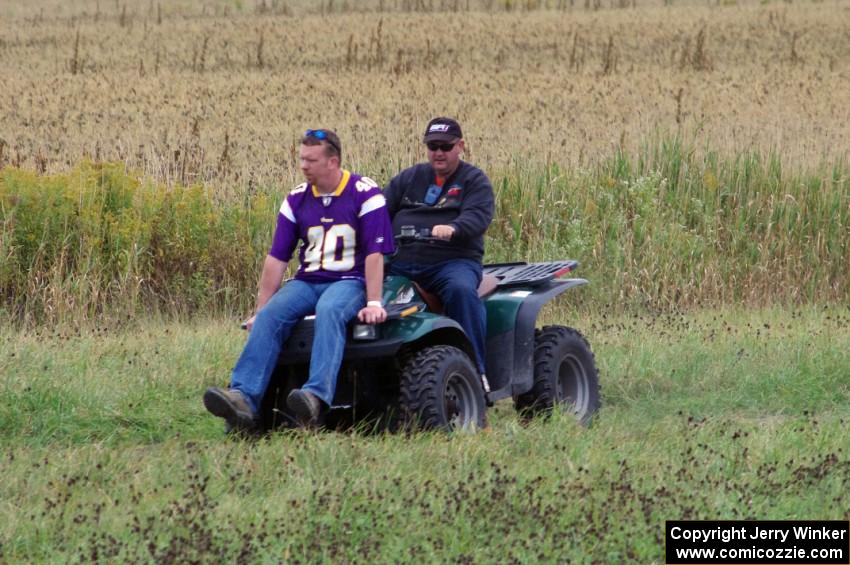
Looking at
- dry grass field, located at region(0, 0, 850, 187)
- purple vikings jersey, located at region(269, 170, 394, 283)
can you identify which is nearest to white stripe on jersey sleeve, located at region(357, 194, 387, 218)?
→ purple vikings jersey, located at region(269, 170, 394, 283)

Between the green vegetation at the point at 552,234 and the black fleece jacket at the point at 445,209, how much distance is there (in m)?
4.02

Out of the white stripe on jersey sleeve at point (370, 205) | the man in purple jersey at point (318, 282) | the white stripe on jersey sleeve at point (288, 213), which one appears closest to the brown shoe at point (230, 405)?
the man in purple jersey at point (318, 282)

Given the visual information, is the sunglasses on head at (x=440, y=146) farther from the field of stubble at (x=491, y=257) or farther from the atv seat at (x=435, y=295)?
the field of stubble at (x=491, y=257)

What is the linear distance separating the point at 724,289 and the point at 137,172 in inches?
213

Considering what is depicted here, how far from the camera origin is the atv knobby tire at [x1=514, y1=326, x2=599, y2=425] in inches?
316

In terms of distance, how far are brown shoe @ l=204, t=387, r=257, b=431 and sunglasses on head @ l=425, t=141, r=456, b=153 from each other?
1741mm

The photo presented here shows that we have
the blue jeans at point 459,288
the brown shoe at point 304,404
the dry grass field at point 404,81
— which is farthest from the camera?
the dry grass field at point 404,81

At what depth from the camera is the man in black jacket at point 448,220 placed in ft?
24.6

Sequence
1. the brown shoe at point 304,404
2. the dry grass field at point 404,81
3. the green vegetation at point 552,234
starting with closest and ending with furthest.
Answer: the brown shoe at point 304,404
the green vegetation at point 552,234
the dry grass field at point 404,81

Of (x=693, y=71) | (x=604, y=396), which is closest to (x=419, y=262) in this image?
(x=604, y=396)

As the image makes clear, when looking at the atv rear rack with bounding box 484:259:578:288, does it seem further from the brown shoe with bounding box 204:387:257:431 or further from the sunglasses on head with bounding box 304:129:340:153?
the brown shoe with bounding box 204:387:257:431

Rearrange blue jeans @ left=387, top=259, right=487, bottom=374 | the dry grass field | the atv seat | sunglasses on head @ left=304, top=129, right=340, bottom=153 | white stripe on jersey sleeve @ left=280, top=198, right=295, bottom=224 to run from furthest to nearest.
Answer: the dry grass field < the atv seat < blue jeans @ left=387, top=259, right=487, bottom=374 < white stripe on jersey sleeve @ left=280, top=198, right=295, bottom=224 < sunglasses on head @ left=304, top=129, right=340, bottom=153

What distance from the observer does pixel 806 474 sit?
614 cm

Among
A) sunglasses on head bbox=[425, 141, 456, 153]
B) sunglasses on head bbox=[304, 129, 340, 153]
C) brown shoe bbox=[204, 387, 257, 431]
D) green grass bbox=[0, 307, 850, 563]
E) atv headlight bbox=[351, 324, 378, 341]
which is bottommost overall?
green grass bbox=[0, 307, 850, 563]
